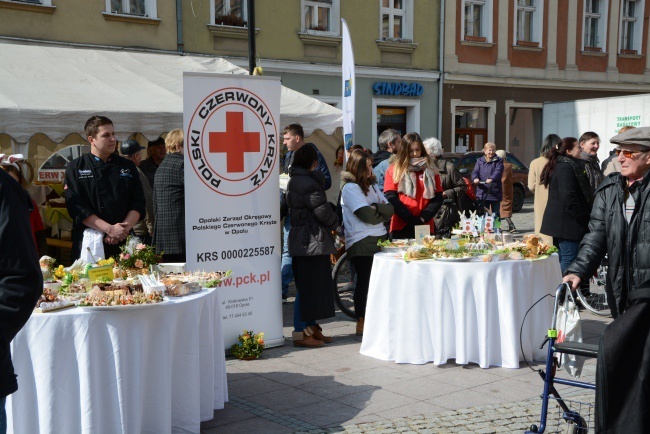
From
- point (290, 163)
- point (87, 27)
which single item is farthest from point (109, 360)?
point (87, 27)

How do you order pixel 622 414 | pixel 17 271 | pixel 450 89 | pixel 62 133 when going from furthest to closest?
pixel 450 89
pixel 62 133
pixel 622 414
pixel 17 271

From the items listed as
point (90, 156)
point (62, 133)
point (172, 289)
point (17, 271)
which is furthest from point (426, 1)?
point (17, 271)

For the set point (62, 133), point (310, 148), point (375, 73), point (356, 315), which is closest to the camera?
point (310, 148)

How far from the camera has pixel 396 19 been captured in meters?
21.8

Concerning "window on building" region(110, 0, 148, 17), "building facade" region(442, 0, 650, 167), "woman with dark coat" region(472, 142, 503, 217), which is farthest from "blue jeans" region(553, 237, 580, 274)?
"building facade" region(442, 0, 650, 167)

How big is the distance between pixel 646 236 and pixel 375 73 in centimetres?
1787

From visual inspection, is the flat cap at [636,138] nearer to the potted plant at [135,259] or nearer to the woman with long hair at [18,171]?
the potted plant at [135,259]

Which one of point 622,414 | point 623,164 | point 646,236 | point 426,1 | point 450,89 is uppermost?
point 426,1

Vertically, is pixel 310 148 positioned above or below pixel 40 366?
above

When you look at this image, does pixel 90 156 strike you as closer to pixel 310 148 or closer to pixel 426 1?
pixel 310 148

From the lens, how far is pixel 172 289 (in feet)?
15.7

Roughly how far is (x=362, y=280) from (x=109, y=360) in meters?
3.54

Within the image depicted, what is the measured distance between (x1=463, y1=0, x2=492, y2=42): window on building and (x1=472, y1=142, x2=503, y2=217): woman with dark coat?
31.9 ft

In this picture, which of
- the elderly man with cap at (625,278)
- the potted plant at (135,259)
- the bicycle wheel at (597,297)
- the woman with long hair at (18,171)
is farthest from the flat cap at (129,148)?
the elderly man with cap at (625,278)
